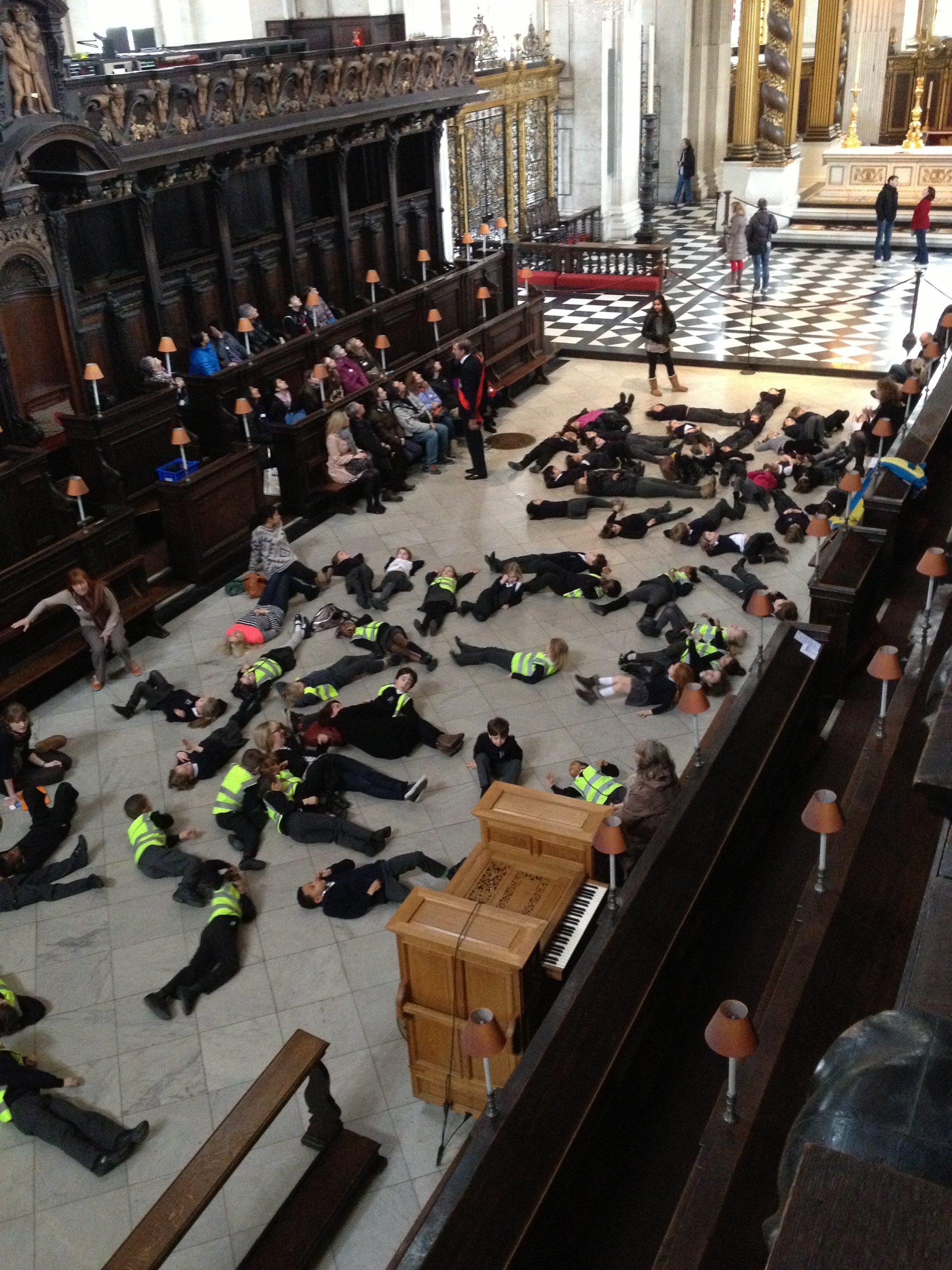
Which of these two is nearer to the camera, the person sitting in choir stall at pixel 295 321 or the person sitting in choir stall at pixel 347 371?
the person sitting in choir stall at pixel 347 371

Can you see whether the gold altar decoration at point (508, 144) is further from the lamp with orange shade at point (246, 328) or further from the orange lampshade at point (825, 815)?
the orange lampshade at point (825, 815)

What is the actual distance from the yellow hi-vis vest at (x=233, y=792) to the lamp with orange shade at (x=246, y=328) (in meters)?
6.16

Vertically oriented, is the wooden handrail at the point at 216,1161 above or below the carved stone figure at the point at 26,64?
below

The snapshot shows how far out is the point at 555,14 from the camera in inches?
790

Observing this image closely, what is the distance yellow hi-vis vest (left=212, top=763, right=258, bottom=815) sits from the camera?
7160mm

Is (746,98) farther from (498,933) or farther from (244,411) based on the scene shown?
(498,933)

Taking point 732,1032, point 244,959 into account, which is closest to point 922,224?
point 244,959

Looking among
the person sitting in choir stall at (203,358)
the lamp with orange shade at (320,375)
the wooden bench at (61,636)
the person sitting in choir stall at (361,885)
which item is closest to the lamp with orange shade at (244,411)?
the person sitting in choir stall at (203,358)

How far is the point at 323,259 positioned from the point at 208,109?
3358 mm

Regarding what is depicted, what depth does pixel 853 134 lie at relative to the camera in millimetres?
23453

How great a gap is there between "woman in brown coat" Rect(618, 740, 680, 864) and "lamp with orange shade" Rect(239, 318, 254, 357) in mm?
7692

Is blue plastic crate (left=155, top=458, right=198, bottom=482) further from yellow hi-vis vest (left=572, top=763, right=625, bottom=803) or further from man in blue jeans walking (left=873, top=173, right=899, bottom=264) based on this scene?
man in blue jeans walking (left=873, top=173, right=899, bottom=264)

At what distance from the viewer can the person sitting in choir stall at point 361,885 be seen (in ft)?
21.0

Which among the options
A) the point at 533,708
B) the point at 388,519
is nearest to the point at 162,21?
the point at 388,519
